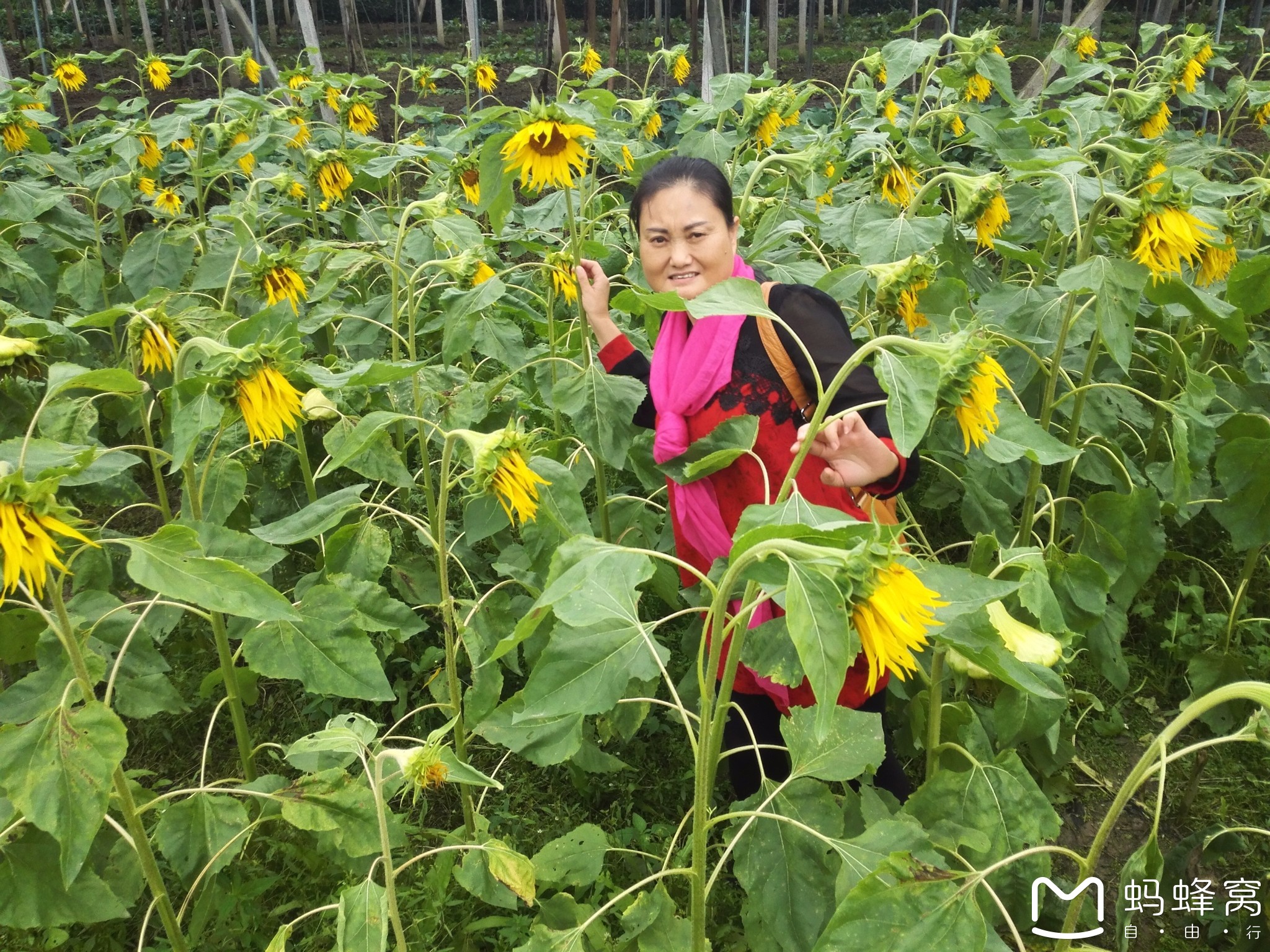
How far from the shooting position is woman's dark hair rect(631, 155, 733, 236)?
74.7 inches

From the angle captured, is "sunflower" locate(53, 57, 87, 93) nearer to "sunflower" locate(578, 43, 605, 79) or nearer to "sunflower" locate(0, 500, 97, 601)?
"sunflower" locate(578, 43, 605, 79)

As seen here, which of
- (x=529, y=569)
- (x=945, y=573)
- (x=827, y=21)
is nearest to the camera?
(x=945, y=573)

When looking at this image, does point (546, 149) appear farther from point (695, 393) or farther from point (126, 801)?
point (126, 801)

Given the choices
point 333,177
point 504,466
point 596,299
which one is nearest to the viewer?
point 504,466

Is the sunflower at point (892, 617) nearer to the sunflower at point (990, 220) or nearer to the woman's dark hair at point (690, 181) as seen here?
the woman's dark hair at point (690, 181)

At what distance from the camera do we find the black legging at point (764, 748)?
6.68 ft

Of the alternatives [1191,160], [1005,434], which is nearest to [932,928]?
[1005,434]

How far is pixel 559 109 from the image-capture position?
5.96 ft

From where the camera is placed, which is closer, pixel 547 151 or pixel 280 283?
pixel 547 151

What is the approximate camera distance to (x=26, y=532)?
1.19 metres

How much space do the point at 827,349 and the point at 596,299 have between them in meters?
0.55

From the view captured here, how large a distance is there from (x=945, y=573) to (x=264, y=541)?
3.65ft

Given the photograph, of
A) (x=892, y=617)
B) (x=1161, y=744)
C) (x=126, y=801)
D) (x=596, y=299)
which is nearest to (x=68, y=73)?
(x=596, y=299)

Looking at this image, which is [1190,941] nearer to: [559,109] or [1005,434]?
[1005,434]
